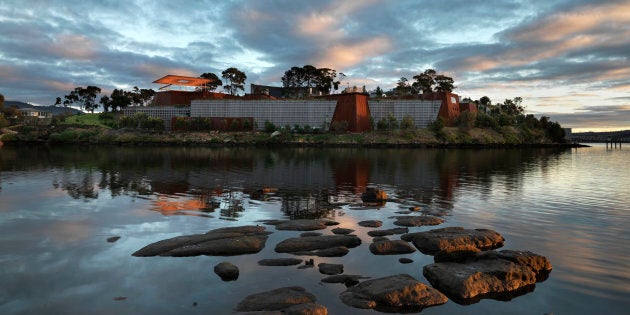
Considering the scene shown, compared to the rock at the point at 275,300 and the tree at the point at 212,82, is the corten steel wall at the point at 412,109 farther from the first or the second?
the rock at the point at 275,300

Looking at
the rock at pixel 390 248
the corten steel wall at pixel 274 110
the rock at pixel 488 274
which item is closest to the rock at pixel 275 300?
the rock at pixel 488 274

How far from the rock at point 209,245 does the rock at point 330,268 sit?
3736mm

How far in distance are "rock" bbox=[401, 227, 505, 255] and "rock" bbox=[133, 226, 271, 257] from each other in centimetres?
781

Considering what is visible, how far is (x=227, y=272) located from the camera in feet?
48.3

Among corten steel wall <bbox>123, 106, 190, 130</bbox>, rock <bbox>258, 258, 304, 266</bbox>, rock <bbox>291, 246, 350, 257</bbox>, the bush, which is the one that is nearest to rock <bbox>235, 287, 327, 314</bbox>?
rock <bbox>258, 258, 304, 266</bbox>

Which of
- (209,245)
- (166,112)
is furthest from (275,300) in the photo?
(166,112)

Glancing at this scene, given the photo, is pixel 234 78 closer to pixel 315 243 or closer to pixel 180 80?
pixel 180 80

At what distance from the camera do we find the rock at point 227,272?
14.6 m

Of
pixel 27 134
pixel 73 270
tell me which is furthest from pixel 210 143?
pixel 73 270

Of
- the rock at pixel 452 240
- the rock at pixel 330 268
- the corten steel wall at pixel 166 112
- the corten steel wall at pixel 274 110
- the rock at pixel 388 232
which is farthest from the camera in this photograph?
the corten steel wall at pixel 166 112

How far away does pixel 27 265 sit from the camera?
15.8 m

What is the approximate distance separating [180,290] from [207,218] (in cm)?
1093

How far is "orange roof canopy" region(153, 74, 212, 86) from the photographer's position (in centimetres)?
12456

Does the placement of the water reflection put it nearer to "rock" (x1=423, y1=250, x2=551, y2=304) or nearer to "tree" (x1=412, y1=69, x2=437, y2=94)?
"rock" (x1=423, y1=250, x2=551, y2=304)
